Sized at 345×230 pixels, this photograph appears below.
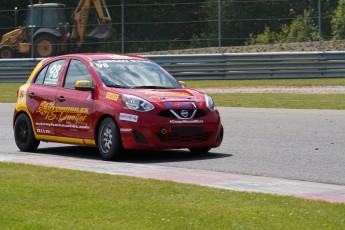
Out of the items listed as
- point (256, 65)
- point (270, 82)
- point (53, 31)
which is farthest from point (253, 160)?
point (53, 31)

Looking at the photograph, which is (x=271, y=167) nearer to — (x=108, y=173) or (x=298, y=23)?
(x=108, y=173)

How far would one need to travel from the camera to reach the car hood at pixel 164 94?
12.8 meters

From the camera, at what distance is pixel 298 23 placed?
1203 inches

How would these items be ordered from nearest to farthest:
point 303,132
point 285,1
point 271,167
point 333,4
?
point 271,167
point 303,132
point 285,1
point 333,4

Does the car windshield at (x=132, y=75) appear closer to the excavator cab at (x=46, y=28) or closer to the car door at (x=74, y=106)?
the car door at (x=74, y=106)

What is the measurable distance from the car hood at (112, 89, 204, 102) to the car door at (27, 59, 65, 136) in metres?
1.42

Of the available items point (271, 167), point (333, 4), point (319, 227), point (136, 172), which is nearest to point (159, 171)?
point (136, 172)

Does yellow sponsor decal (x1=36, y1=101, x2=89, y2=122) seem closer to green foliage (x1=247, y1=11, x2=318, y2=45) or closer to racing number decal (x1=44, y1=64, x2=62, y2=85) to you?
racing number decal (x1=44, y1=64, x2=62, y2=85)

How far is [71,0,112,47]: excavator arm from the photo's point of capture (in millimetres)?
33719

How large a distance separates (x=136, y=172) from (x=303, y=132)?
5438mm

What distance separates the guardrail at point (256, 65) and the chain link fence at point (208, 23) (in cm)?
52

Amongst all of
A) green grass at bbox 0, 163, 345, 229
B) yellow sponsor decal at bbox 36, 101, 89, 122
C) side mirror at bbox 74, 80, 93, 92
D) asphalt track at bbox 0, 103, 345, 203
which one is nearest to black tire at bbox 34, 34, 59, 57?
asphalt track at bbox 0, 103, 345, 203

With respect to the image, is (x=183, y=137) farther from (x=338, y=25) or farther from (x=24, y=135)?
(x=338, y=25)

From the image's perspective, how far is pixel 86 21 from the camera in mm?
35625
